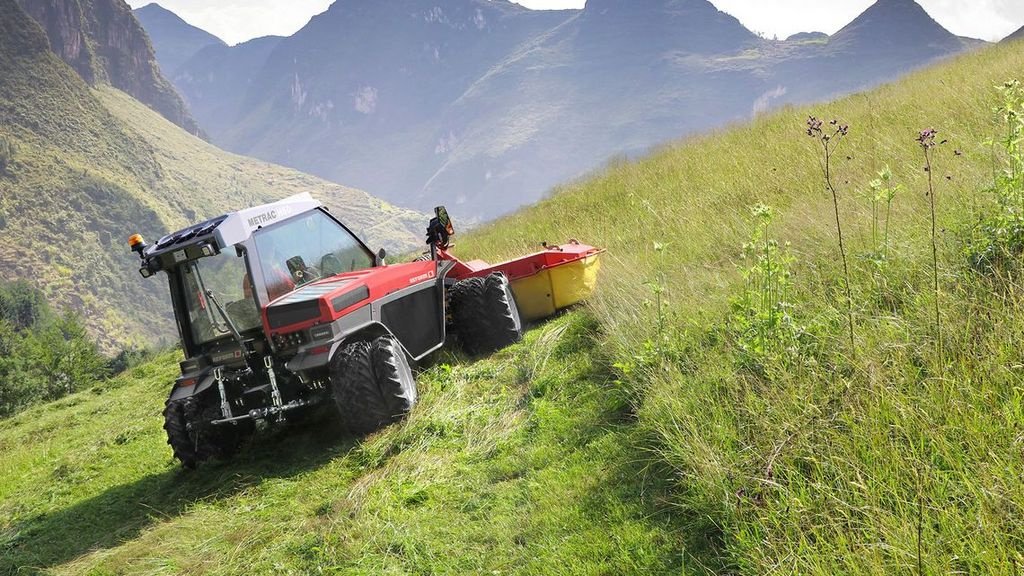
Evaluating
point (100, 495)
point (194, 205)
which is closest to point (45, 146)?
point (194, 205)

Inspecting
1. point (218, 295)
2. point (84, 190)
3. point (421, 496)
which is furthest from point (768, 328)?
point (84, 190)

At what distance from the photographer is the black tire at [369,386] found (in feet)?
18.5

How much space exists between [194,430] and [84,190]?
123m

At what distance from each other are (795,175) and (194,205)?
5534 inches

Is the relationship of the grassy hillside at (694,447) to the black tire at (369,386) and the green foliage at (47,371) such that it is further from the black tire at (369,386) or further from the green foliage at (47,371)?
the green foliage at (47,371)

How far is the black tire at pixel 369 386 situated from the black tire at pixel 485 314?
1543 mm

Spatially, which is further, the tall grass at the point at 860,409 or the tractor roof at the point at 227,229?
the tractor roof at the point at 227,229

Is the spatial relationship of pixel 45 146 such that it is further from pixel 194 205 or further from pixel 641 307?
pixel 641 307

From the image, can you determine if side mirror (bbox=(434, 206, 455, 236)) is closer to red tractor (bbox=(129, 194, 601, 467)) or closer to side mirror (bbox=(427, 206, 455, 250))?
side mirror (bbox=(427, 206, 455, 250))

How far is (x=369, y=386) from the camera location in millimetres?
5680

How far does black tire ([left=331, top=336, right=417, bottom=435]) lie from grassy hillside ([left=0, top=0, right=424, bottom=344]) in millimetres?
102780

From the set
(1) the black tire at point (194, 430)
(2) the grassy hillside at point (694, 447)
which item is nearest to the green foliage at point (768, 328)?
(2) the grassy hillside at point (694, 447)

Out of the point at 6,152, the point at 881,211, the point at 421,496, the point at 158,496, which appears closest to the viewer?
the point at 421,496

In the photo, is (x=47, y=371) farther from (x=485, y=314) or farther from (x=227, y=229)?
(x=227, y=229)
